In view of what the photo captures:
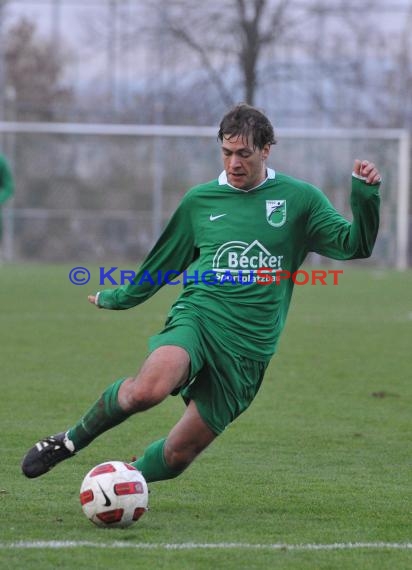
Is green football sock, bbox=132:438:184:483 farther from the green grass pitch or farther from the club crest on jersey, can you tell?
the club crest on jersey

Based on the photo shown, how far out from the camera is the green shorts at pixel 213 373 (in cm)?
511

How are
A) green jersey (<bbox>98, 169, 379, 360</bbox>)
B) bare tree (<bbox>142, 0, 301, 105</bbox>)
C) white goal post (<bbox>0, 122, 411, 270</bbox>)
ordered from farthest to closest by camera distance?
1. bare tree (<bbox>142, 0, 301, 105</bbox>)
2. white goal post (<bbox>0, 122, 411, 270</bbox>)
3. green jersey (<bbox>98, 169, 379, 360</bbox>)

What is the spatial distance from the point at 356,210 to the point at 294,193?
0.42 m

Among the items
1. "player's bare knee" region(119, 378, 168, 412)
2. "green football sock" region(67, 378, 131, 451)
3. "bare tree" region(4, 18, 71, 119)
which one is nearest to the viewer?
"player's bare knee" region(119, 378, 168, 412)

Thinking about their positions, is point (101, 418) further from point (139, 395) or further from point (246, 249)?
point (246, 249)

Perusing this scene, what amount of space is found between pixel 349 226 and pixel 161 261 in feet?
2.78

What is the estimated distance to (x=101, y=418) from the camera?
5082 millimetres

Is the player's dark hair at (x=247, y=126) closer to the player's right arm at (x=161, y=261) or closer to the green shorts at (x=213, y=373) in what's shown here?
the player's right arm at (x=161, y=261)

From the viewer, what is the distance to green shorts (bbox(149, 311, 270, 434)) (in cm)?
511

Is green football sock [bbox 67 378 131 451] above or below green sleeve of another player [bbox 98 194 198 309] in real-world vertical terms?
below

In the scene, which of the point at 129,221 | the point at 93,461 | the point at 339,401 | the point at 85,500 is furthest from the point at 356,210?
the point at 129,221

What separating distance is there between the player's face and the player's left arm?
319 mm

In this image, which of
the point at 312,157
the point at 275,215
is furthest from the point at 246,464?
the point at 312,157

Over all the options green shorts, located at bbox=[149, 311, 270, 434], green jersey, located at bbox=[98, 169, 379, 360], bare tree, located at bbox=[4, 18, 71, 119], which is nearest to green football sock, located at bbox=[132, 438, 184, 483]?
green shorts, located at bbox=[149, 311, 270, 434]
